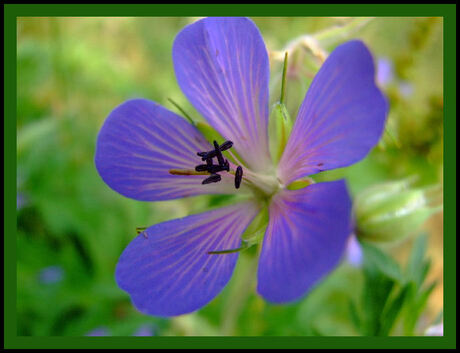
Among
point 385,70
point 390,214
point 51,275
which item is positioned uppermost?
point 385,70

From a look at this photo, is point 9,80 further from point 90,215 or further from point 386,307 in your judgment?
point 386,307

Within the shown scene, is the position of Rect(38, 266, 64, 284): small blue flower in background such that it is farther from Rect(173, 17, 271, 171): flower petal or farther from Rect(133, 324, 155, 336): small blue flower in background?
Rect(173, 17, 271, 171): flower petal

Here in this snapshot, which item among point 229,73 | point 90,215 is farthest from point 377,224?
point 90,215

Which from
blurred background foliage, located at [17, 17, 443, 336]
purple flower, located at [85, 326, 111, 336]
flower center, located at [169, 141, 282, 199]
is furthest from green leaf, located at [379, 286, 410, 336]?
purple flower, located at [85, 326, 111, 336]

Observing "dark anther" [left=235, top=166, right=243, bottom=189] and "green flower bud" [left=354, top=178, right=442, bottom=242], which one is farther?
"green flower bud" [left=354, top=178, right=442, bottom=242]

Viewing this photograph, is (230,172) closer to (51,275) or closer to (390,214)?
(390,214)

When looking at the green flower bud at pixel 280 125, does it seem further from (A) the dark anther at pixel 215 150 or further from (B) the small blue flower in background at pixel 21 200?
(B) the small blue flower in background at pixel 21 200

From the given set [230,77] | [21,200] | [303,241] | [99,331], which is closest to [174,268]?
[303,241]
